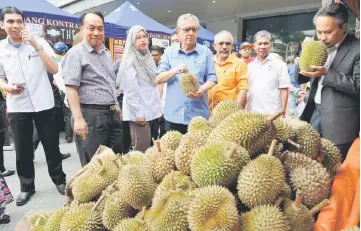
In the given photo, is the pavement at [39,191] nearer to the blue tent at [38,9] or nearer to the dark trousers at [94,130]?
the dark trousers at [94,130]

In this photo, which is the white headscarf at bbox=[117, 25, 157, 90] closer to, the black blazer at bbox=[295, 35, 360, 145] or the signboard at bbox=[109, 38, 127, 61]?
the black blazer at bbox=[295, 35, 360, 145]

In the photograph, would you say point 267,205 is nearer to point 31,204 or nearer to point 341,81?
point 341,81

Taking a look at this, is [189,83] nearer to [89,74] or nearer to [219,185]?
[89,74]

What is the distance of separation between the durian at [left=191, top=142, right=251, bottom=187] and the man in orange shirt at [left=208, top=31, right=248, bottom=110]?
2.19 meters

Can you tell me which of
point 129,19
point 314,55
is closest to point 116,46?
point 129,19

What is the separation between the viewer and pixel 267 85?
11.0ft

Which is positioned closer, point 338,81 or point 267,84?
point 338,81

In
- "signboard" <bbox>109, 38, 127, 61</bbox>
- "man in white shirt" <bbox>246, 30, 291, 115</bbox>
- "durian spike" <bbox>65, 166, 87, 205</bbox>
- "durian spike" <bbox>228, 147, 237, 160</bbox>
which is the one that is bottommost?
"durian spike" <bbox>65, 166, 87, 205</bbox>

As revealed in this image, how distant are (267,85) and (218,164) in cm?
249

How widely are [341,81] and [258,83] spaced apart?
5.01ft

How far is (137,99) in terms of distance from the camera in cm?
319

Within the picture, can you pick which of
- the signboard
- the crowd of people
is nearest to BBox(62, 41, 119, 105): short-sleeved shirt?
the crowd of people

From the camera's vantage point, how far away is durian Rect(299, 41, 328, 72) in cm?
189

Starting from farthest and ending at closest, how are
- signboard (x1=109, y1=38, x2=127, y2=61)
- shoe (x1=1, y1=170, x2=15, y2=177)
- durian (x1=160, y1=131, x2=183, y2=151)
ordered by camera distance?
1. signboard (x1=109, y1=38, x2=127, y2=61)
2. shoe (x1=1, y1=170, x2=15, y2=177)
3. durian (x1=160, y1=131, x2=183, y2=151)
